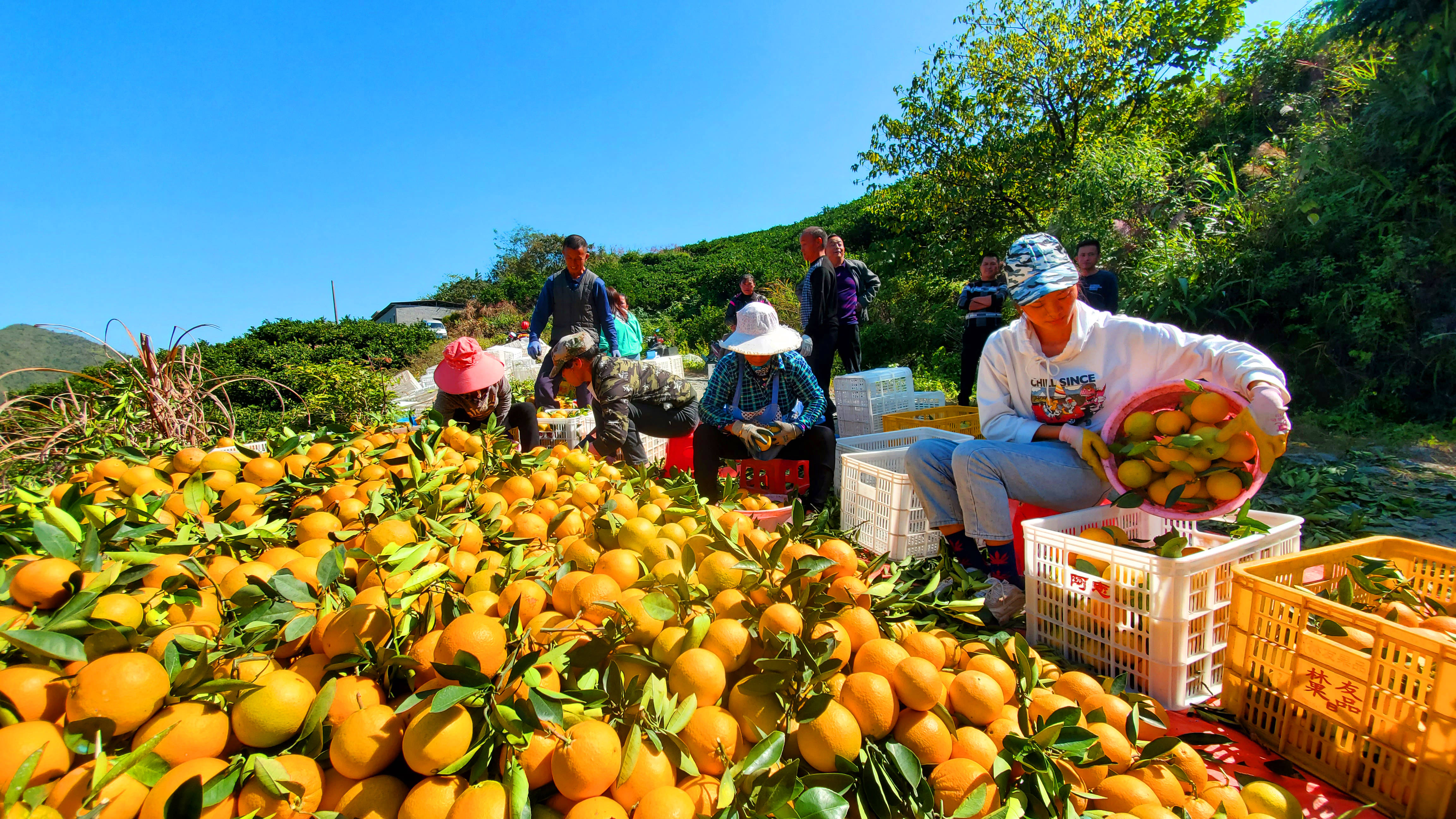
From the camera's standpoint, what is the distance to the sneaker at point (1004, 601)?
238cm

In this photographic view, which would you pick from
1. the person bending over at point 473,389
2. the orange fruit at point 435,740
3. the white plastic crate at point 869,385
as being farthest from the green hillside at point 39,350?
the orange fruit at point 435,740

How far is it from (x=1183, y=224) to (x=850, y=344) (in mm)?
5790

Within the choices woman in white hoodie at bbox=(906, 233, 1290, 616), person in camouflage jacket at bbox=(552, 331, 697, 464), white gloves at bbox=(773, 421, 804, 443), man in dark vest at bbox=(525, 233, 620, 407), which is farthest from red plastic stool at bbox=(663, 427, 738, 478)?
woman in white hoodie at bbox=(906, 233, 1290, 616)

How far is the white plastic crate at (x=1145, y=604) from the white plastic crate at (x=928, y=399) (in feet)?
10.0

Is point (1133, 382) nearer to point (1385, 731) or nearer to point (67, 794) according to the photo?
point (1385, 731)

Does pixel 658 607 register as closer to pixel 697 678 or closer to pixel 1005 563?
pixel 697 678

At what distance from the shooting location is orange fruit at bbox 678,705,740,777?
1.09 m

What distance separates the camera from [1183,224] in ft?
29.4

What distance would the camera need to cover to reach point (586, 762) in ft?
3.23

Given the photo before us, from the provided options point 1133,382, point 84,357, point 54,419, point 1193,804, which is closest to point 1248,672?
point 1193,804

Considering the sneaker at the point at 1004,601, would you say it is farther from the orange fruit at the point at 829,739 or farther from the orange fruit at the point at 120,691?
the orange fruit at the point at 120,691

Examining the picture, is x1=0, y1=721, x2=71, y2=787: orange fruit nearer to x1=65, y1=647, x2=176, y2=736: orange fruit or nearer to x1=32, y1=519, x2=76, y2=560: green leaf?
x1=65, y1=647, x2=176, y2=736: orange fruit

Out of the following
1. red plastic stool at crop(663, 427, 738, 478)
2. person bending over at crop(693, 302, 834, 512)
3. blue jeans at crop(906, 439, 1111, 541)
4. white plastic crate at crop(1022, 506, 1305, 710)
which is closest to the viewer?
white plastic crate at crop(1022, 506, 1305, 710)

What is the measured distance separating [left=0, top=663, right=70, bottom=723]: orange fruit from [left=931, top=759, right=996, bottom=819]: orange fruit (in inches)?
54.5
